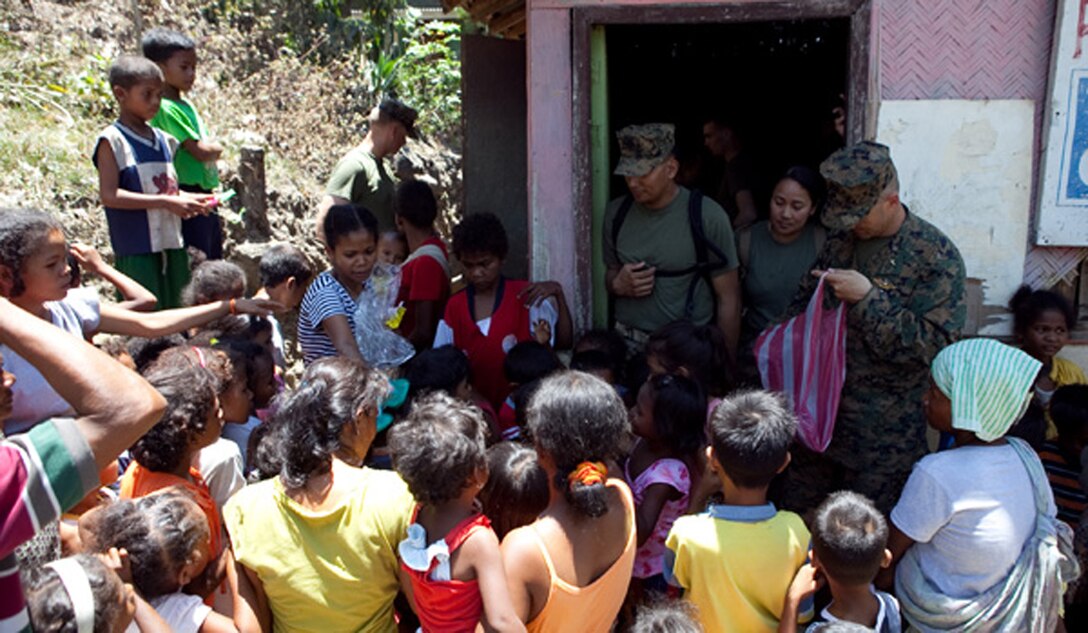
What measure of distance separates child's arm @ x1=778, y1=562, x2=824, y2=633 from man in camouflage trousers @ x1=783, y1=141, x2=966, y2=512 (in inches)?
43.8

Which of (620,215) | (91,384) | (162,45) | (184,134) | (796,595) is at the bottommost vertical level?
(796,595)

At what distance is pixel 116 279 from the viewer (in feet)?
13.7

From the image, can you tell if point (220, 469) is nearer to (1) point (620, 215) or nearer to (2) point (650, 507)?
(2) point (650, 507)

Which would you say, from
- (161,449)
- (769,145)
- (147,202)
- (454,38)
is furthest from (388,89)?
(161,449)

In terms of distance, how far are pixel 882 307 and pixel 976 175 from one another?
4.19ft

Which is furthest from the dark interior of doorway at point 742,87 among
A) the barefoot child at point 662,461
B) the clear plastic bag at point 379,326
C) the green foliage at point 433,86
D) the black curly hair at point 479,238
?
the barefoot child at point 662,461

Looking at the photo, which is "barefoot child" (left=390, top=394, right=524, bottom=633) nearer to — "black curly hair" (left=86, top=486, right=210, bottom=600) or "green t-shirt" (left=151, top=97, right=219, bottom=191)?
"black curly hair" (left=86, top=486, right=210, bottom=600)

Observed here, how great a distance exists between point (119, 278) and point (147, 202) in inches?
28.8

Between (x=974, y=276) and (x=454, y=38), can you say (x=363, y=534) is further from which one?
(x=454, y=38)

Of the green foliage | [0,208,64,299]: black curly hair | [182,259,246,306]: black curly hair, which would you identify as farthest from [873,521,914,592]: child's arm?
the green foliage

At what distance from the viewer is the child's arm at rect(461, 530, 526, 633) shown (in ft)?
7.75

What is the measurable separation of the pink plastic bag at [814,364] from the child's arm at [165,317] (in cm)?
222

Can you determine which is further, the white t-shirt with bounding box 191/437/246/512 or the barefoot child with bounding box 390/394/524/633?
the white t-shirt with bounding box 191/437/246/512

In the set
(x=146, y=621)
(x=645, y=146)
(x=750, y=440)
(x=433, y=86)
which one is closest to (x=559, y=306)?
(x=645, y=146)
